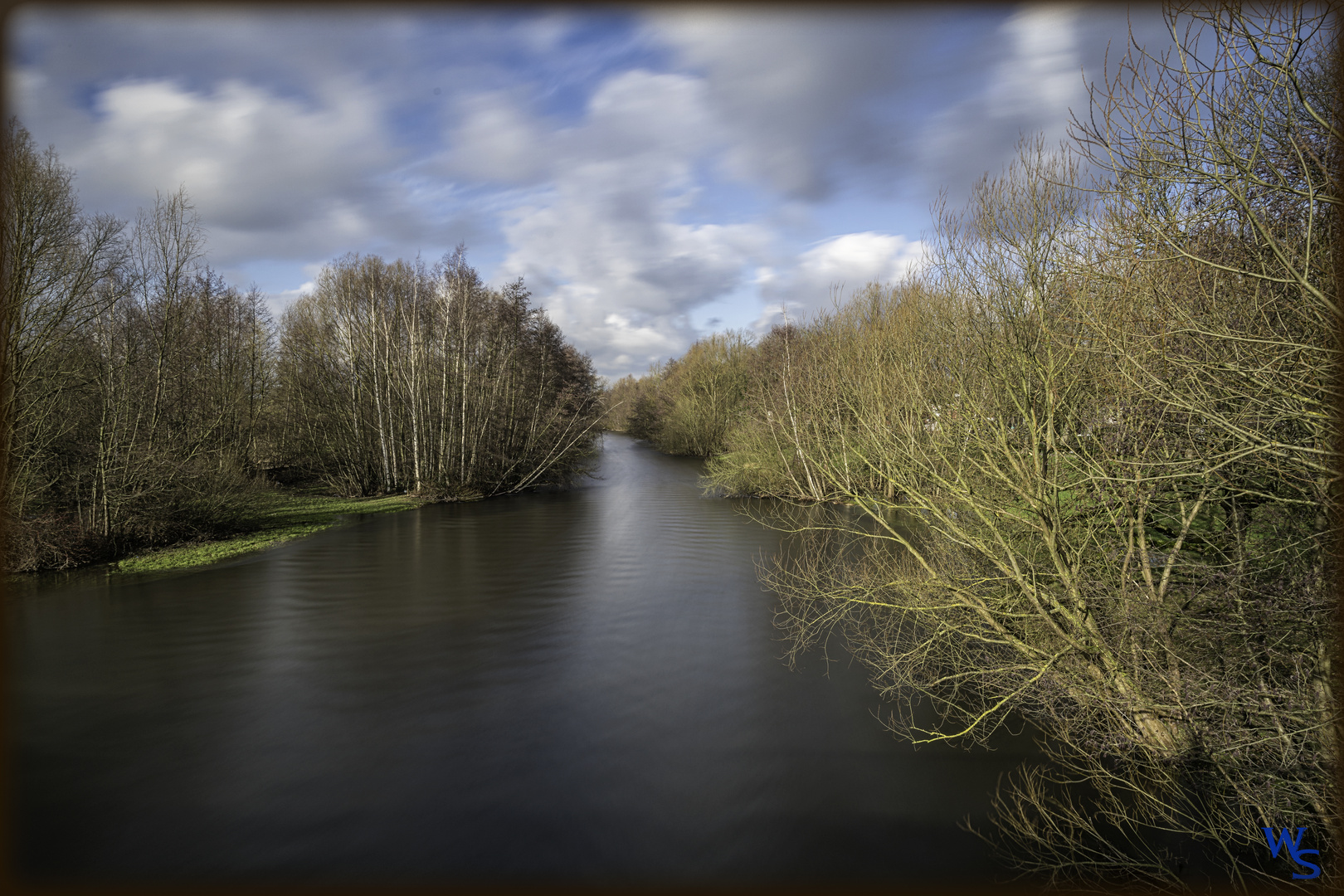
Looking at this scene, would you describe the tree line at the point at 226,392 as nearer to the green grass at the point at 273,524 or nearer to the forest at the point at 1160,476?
the green grass at the point at 273,524

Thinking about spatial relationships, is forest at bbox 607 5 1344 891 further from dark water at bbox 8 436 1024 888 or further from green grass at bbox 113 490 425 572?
green grass at bbox 113 490 425 572

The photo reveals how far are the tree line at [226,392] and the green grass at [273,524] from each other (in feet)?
1.53

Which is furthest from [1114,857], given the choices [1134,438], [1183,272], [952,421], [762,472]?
[762,472]

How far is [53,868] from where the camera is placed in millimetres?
4246

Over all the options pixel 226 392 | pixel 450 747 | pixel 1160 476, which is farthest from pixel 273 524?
pixel 1160 476

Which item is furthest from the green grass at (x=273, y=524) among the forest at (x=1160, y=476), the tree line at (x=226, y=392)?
the forest at (x=1160, y=476)

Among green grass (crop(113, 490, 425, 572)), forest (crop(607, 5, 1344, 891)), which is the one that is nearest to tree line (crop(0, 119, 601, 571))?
green grass (crop(113, 490, 425, 572))

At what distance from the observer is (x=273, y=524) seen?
15.7 metres

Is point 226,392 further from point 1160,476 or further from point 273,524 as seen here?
point 1160,476

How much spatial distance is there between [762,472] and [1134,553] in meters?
13.8

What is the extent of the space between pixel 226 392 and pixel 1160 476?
75.0 feet

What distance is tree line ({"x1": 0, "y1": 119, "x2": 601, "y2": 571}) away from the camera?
9.94 meters

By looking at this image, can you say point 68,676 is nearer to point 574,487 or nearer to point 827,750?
point 827,750

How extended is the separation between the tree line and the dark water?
2.43 metres
